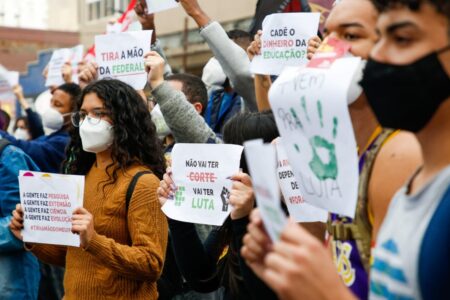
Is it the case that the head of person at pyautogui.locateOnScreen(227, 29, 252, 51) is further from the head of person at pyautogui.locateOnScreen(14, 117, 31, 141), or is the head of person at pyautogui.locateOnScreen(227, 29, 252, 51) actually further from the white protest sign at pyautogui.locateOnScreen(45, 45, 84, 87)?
the head of person at pyautogui.locateOnScreen(14, 117, 31, 141)

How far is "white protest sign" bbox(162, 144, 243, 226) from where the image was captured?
409 centimetres

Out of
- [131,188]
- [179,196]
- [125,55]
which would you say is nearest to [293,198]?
[179,196]

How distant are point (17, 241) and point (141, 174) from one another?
115 centimetres

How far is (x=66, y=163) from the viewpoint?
5195 mm

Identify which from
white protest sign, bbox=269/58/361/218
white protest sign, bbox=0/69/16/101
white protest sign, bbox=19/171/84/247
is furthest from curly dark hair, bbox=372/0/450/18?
white protest sign, bbox=0/69/16/101

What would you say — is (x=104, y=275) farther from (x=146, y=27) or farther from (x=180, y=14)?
(x=180, y=14)

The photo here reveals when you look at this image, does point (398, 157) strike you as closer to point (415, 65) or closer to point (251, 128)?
point (415, 65)

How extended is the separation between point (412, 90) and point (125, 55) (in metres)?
3.68

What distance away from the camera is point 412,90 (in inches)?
86.3

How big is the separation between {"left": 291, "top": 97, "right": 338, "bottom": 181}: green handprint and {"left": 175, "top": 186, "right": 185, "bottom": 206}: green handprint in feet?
5.13

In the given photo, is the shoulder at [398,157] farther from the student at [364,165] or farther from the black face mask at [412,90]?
the black face mask at [412,90]

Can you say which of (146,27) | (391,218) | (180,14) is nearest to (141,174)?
(146,27)

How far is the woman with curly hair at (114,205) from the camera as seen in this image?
172 inches

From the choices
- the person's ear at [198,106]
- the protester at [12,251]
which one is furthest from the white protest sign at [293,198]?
the person's ear at [198,106]
